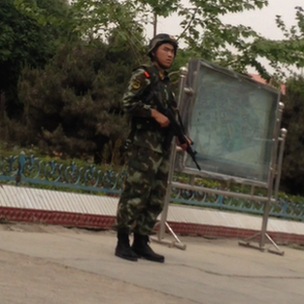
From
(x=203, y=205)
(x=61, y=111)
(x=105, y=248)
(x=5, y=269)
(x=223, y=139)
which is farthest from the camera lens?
(x=61, y=111)

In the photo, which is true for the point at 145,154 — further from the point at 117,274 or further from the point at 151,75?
the point at 117,274

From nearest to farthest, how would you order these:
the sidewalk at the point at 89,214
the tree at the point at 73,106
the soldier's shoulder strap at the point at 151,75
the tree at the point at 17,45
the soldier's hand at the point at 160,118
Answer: the soldier's hand at the point at 160,118 → the soldier's shoulder strap at the point at 151,75 → the sidewalk at the point at 89,214 → the tree at the point at 73,106 → the tree at the point at 17,45

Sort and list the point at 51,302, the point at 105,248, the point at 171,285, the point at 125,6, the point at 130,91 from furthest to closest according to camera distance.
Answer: the point at 125,6
the point at 105,248
the point at 130,91
the point at 171,285
the point at 51,302

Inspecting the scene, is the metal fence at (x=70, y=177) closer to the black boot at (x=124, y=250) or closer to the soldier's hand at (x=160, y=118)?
the black boot at (x=124, y=250)

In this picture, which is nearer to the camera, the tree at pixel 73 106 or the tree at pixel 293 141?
the tree at pixel 73 106

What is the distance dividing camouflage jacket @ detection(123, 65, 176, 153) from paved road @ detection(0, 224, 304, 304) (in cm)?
89

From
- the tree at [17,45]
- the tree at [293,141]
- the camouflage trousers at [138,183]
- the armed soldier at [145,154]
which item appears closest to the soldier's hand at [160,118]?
the armed soldier at [145,154]

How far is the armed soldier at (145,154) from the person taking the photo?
21.6 feet

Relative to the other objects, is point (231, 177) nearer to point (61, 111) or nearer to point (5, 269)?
point (5, 269)

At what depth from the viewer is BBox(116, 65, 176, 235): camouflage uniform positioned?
21.6ft

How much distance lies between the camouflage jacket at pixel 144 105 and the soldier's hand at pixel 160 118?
1.4 inches

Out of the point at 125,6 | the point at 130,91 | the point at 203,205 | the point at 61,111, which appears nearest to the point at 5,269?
the point at 130,91

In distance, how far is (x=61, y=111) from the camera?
21469mm

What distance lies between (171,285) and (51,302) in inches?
53.6
